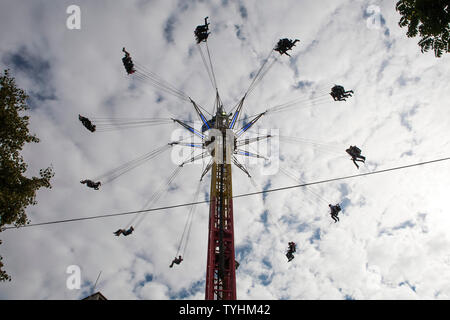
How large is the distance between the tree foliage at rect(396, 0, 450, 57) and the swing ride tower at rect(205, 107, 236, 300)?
14.0 metres

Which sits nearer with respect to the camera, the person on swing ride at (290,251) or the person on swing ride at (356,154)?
the person on swing ride at (356,154)

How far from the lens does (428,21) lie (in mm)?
5934

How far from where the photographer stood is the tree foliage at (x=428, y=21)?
579 cm

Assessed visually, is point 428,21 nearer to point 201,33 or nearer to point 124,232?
point 201,33

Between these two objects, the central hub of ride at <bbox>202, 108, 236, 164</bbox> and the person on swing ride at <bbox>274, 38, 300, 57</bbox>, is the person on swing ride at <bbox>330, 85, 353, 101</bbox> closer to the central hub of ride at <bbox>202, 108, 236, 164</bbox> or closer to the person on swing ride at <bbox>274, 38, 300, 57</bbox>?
the person on swing ride at <bbox>274, 38, 300, 57</bbox>

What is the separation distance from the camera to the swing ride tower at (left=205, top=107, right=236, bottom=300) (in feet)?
50.6

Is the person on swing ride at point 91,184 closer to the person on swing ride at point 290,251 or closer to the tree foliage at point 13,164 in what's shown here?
the tree foliage at point 13,164

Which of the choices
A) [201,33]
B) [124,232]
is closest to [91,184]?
[124,232]

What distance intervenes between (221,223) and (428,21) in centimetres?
1499

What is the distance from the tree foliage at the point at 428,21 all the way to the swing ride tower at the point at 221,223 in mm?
14006

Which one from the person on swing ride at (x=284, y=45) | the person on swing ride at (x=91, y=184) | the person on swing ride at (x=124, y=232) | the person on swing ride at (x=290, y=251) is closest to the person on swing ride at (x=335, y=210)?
the person on swing ride at (x=290, y=251)

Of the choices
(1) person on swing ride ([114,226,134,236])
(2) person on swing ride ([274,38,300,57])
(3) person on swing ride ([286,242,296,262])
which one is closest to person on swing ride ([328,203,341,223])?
(3) person on swing ride ([286,242,296,262])
